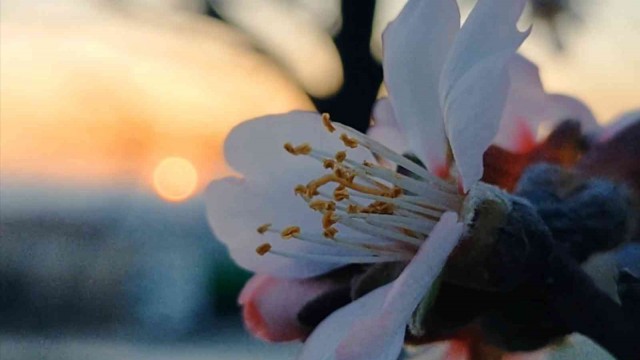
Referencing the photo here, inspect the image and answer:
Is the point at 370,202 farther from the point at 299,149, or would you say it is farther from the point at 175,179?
the point at 175,179

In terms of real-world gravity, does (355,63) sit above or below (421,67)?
below

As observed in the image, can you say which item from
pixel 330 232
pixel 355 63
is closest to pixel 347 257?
pixel 330 232

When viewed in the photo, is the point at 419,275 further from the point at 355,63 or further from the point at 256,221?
the point at 355,63

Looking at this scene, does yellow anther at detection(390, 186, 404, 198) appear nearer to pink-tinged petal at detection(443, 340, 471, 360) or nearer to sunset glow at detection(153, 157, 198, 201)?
pink-tinged petal at detection(443, 340, 471, 360)

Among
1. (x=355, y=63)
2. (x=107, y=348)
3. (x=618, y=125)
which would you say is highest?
(x=618, y=125)

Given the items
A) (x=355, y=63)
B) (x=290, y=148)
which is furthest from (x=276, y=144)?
(x=355, y=63)

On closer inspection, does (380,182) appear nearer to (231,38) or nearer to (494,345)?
(494,345)

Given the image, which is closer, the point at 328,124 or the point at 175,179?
the point at 328,124

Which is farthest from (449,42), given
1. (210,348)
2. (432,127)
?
(210,348)
